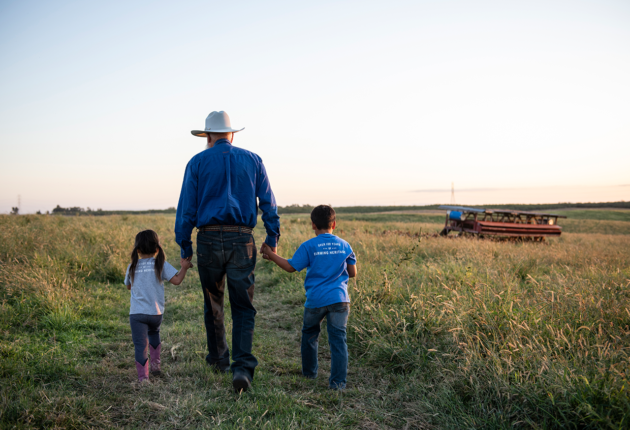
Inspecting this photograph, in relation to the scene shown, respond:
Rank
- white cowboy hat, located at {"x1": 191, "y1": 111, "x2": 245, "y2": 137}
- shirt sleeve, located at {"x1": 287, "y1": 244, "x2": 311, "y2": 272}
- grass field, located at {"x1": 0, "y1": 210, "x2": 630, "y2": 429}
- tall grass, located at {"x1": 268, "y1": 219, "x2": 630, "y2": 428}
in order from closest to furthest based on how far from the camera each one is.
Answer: tall grass, located at {"x1": 268, "y1": 219, "x2": 630, "y2": 428}
grass field, located at {"x1": 0, "y1": 210, "x2": 630, "y2": 429}
shirt sleeve, located at {"x1": 287, "y1": 244, "x2": 311, "y2": 272}
white cowboy hat, located at {"x1": 191, "y1": 111, "x2": 245, "y2": 137}

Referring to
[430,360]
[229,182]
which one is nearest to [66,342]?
[229,182]

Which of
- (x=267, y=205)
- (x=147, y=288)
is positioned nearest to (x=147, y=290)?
(x=147, y=288)

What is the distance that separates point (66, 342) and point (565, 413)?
17.0ft

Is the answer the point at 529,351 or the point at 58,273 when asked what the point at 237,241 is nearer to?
the point at 529,351

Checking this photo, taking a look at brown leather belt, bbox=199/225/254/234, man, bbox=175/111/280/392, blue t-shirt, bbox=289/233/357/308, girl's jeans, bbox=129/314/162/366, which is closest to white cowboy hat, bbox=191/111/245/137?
man, bbox=175/111/280/392

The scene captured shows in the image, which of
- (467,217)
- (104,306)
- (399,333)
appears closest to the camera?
(399,333)

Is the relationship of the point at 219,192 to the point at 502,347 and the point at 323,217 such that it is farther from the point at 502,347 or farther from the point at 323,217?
the point at 502,347

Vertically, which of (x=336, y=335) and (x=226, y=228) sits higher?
(x=226, y=228)

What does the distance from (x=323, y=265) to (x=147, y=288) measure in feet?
5.98

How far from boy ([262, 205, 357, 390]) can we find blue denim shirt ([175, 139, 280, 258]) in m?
0.42

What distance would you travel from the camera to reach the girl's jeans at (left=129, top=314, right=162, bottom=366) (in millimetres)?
3537

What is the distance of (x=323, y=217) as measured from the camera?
3.64 meters

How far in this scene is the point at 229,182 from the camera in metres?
3.51

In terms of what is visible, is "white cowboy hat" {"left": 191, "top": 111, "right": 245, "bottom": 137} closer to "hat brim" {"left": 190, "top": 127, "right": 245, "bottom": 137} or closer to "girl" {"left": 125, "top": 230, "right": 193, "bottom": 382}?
"hat brim" {"left": 190, "top": 127, "right": 245, "bottom": 137}
